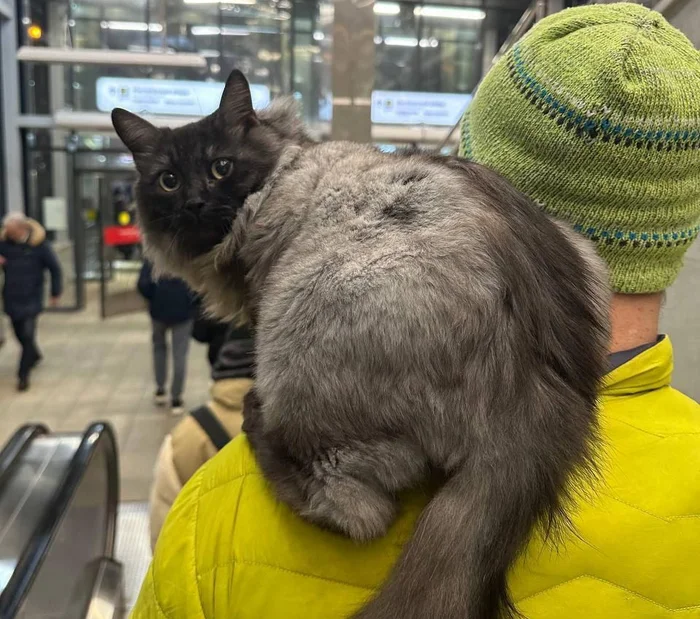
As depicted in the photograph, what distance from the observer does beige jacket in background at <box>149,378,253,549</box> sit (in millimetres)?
1793

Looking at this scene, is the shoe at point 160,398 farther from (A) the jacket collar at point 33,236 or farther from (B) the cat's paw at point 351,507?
(B) the cat's paw at point 351,507

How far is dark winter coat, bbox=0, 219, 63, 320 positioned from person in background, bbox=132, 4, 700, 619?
6.13 metres

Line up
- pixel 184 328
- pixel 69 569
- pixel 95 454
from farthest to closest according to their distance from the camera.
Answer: pixel 184 328
pixel 95 454
pixel 69 569

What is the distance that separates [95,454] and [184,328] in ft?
8.80

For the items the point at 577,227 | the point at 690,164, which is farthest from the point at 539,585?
the point at 690,164

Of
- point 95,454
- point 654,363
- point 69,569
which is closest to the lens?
point 654,363

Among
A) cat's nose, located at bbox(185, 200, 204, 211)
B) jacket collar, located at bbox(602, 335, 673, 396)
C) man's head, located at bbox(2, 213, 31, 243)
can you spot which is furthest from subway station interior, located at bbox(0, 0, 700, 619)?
man's head, located at bbox(2, 213, 31, 243)

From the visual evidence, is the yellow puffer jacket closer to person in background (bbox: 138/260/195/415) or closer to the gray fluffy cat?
the gray fluffy cat

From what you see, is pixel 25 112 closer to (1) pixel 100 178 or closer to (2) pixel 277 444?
(1) pixel 100 178

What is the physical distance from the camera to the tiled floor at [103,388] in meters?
4.99

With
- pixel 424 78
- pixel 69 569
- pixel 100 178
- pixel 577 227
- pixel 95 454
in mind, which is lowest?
pixel 69 569

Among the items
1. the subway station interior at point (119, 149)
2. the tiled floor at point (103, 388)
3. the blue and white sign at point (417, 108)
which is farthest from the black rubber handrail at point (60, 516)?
the blue and white sign at point (417, 108)

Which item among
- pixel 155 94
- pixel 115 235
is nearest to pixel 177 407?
pixel 155 94

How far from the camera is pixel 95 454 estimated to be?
2.85 m
